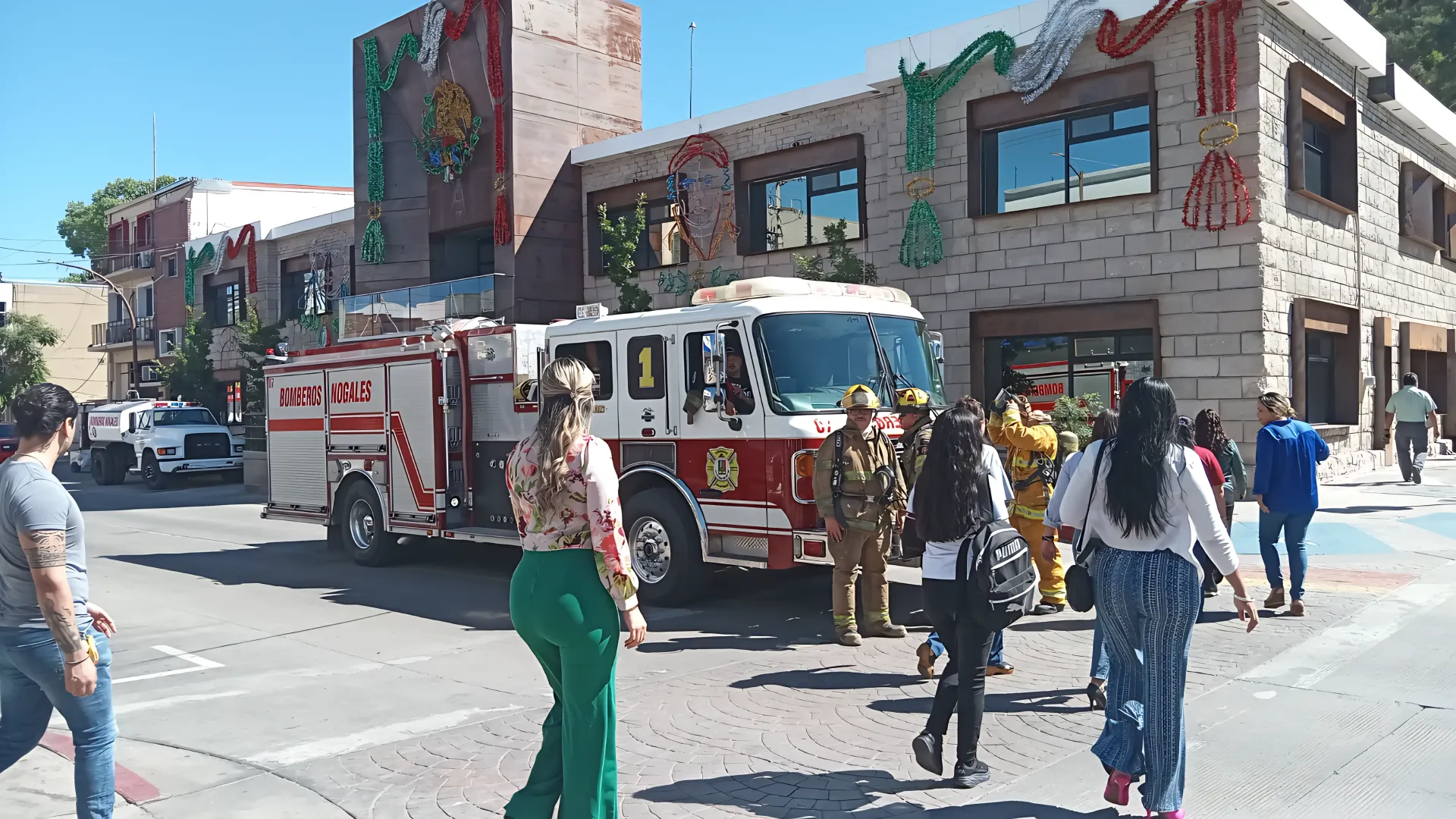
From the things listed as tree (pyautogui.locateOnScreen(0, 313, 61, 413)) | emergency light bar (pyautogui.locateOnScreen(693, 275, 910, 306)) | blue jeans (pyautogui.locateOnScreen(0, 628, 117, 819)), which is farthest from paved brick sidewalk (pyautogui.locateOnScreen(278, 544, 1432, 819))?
tree (pyautogui.locateOnScreen(0, 313, 61, 413))

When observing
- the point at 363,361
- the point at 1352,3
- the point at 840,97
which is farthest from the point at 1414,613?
the point at 1352,3

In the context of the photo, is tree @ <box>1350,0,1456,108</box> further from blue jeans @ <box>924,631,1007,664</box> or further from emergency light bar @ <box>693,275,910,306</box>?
blue jeans @ <box>924,631,1007,664</box>

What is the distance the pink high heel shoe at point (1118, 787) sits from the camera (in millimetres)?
4512

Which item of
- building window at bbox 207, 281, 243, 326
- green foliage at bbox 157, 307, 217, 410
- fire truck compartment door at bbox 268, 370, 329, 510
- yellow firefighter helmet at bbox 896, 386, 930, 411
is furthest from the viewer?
building window at bbox 207, 281, 243, 326

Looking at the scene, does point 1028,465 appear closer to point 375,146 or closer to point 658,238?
point 658,238

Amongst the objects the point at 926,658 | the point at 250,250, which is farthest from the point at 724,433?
the point at 250,250

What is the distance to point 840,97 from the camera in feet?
63.7

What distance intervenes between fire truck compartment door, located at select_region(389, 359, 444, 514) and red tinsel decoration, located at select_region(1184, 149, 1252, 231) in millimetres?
10747

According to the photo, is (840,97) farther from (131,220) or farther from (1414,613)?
(131,220)

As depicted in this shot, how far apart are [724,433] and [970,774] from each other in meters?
4.40

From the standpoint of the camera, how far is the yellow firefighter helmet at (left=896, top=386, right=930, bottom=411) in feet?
29.0

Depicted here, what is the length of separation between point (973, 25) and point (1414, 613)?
38.7ft

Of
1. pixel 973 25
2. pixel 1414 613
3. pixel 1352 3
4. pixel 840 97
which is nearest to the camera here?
pixel 1414 613

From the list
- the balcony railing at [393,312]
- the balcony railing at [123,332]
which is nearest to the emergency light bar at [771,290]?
the balcony railing at [393,312]
